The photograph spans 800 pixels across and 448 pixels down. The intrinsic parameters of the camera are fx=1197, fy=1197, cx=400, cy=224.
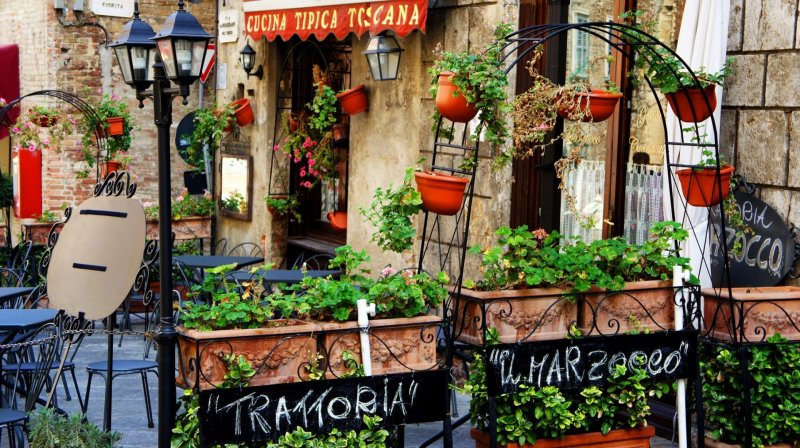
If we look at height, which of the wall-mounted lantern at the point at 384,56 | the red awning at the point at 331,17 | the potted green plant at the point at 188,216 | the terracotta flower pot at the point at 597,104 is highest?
the red awning at the point at 331,17

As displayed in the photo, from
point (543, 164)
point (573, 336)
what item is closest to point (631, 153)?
point (543, 164)

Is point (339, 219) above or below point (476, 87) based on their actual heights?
below

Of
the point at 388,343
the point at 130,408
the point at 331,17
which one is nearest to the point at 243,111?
the point at 331,17

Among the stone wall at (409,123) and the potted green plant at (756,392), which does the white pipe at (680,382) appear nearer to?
the potted green plant at (756,392)

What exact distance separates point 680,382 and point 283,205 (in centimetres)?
688

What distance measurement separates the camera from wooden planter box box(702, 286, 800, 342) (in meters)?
5.87

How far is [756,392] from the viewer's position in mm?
6012

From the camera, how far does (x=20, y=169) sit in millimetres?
Answer: 15656

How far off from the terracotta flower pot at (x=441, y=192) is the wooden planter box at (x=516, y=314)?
46 centimetres

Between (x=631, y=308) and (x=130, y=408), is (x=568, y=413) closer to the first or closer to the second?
(x=631, y=308)

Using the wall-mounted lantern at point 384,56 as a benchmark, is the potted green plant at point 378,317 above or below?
below

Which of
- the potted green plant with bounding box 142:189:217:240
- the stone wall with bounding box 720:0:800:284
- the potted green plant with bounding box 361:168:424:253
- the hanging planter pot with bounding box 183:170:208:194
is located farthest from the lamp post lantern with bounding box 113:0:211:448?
the hanging planter pot with bounding box 183:170:208:194

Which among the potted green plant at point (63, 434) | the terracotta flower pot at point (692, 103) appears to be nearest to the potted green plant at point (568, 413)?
the terracotta flower pot at point (692, 103)

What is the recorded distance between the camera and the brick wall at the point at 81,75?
14.6 metres
